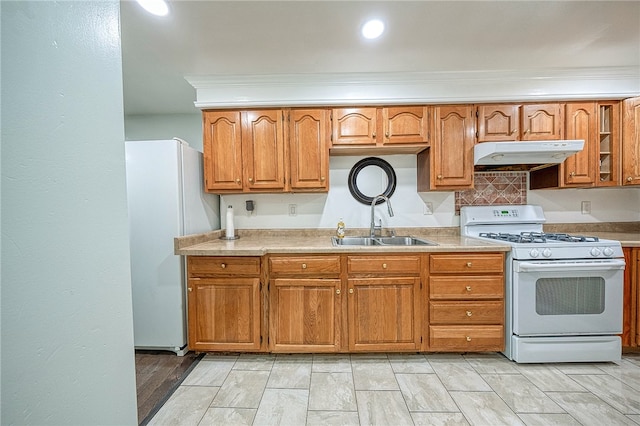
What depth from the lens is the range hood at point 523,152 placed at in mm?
2055

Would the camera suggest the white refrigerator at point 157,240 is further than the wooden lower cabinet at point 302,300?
Yes

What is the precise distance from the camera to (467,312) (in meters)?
2.02

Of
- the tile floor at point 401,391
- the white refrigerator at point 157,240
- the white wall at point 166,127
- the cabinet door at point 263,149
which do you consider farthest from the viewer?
the white wall at point 166,127

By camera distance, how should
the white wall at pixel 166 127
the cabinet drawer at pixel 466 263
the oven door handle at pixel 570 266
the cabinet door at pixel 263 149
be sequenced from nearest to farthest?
the oven door handle at pixel 570 266, the cabinet drawer at pixel 466 263, the cabinet door at pixel 263 149, the white wall at pixel 166 127

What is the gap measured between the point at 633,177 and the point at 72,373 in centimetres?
368

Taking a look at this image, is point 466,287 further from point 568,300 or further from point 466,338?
point 568,300

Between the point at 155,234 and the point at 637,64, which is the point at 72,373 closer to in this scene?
the point at 155,234

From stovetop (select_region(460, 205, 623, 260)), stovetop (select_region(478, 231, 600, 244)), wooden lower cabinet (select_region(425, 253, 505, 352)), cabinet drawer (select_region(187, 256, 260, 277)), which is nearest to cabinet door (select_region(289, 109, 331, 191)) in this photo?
cabinet drawer (select_region(187, 256, 260, 277))

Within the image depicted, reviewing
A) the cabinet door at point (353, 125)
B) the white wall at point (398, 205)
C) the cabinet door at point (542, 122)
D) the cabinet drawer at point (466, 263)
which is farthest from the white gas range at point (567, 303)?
the cabinet door at point (353, 125)

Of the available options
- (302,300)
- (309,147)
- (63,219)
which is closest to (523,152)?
(309,147)

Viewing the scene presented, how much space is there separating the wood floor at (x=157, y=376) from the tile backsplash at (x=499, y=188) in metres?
2.87

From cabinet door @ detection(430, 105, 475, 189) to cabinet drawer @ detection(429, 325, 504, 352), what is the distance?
1174 mm

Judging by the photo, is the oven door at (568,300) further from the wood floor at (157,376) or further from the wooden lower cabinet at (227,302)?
the wood floor at (157,376)

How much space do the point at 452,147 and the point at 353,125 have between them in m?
0.88
